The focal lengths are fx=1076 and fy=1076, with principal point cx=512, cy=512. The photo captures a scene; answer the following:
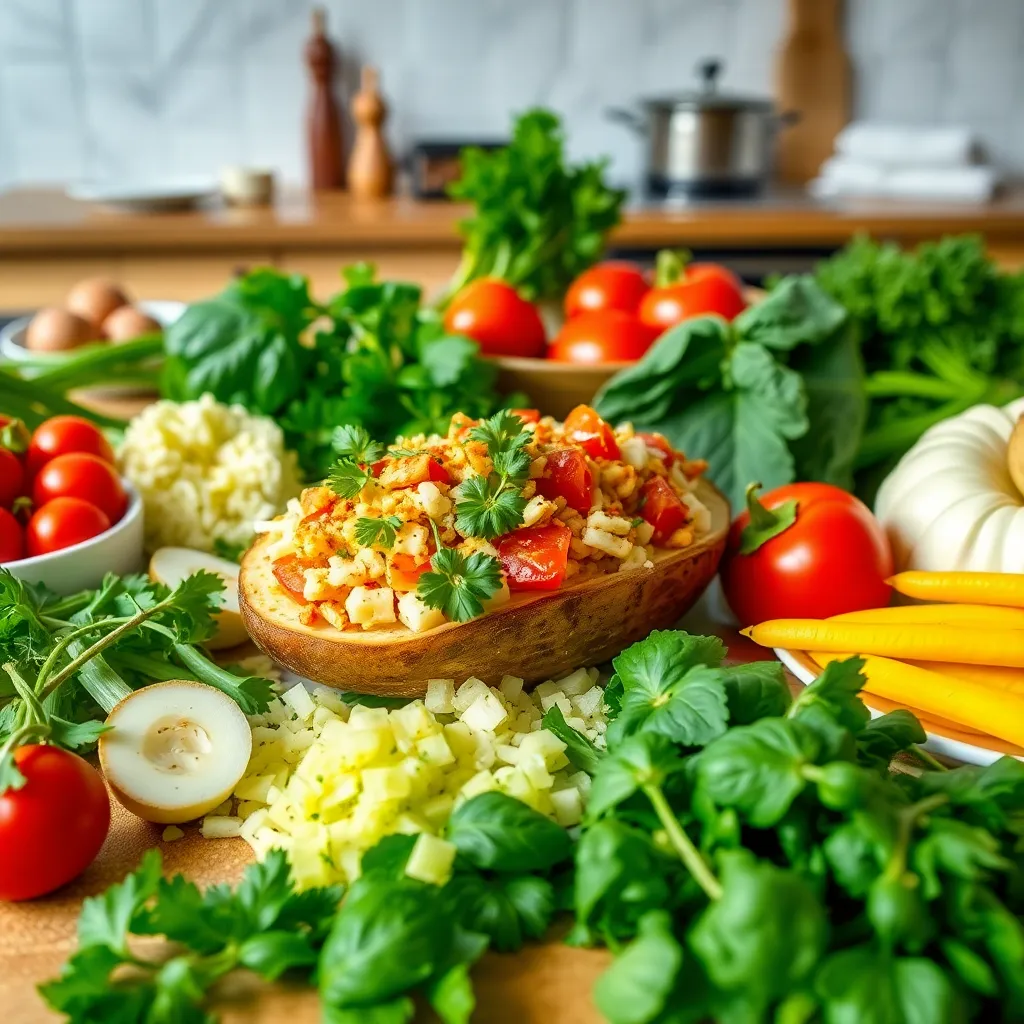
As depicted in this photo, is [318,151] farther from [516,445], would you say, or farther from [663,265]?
[516,445]

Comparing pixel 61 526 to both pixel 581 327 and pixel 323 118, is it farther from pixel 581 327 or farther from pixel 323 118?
pixel 323 118

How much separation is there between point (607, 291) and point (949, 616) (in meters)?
1.04

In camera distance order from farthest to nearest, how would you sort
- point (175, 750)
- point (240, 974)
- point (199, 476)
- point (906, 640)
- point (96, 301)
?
1. point (96, 301)
2. point (199, 476)
3. point (906, 640)
4. point (175, 750)
5. point (240, 974)

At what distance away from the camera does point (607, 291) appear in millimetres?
2055

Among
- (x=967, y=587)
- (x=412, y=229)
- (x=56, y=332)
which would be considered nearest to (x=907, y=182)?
(x=412, y=229)

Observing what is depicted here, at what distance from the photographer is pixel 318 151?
177 inches

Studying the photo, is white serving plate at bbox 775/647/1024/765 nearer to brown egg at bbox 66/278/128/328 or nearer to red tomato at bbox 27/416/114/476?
red tomato at bbox 27/416/114/476

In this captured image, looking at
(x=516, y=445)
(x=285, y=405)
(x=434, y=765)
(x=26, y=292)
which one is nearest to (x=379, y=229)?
(x=26, y=292)

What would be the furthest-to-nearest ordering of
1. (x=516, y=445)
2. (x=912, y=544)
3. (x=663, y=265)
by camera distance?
(x=663, y=265), (x=912, y=544), (x=516, y=445)

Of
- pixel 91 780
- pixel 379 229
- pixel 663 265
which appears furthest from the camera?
pixel 379 229

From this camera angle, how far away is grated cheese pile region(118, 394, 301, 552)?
1544 mm

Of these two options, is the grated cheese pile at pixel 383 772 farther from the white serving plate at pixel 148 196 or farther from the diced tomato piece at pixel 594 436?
the white serving plate at pixel 148 196

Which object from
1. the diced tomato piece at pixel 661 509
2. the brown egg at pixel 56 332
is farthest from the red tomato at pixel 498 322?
the brown egg at pixel 56 332

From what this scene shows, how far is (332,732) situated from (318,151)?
3.91 m
